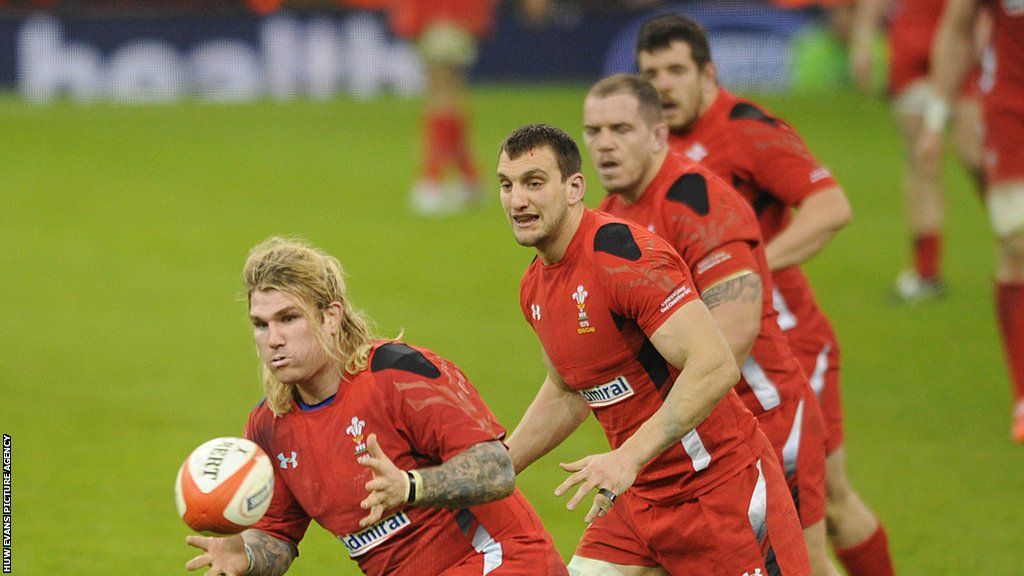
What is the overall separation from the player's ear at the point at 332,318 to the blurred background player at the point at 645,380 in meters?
0.63

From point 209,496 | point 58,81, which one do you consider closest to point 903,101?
point 209,496

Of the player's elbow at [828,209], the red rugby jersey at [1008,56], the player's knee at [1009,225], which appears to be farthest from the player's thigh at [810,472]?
the red rugby jersey at [1008,56]

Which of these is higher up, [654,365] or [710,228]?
[710,228]

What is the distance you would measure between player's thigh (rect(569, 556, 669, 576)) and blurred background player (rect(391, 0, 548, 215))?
11.1 meters

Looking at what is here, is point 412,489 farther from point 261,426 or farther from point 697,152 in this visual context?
point 697,152

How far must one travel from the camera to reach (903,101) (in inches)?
496

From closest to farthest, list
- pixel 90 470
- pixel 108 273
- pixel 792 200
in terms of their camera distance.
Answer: pixel 792 200, pixel 90 470, pixel 108 273

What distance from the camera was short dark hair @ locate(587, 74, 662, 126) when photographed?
5.89 m

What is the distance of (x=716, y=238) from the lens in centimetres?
564

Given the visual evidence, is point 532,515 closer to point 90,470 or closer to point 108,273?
point 90,470

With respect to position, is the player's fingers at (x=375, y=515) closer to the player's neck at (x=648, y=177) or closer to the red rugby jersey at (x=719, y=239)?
the red rugby jersey at (x=719, y=239)

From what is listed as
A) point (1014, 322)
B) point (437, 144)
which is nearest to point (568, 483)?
point (1014, 322)

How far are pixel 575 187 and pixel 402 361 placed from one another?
2.79 ft

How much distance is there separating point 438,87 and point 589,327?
1207 cm
